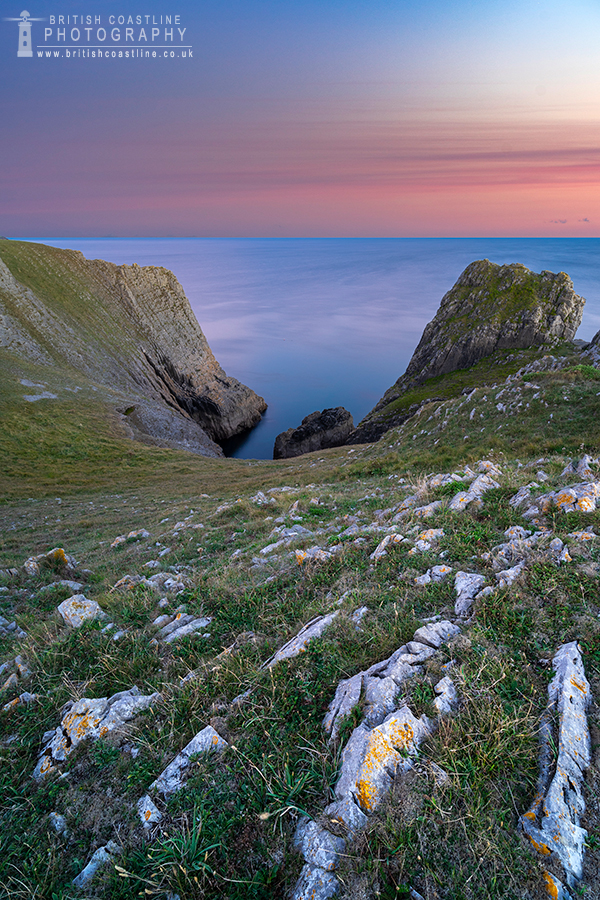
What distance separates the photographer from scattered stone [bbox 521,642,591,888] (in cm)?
293

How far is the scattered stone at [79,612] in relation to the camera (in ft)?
23.4

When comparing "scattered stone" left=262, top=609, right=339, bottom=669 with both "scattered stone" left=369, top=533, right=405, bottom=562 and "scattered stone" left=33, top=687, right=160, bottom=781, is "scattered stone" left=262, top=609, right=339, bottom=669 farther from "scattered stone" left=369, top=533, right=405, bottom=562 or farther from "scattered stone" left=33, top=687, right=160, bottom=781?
"scattered stone" left=369, top=533, right=405, bottom=562

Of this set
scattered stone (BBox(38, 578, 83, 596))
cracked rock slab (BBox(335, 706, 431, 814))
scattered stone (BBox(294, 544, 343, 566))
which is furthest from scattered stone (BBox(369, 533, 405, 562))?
scattered stone (BBox(38, 578, 83, 596))

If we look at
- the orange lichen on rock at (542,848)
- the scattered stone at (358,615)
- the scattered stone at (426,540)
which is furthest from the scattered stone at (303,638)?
the orange lichen on rock at (542,848)

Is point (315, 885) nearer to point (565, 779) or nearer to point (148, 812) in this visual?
point (148, 812)

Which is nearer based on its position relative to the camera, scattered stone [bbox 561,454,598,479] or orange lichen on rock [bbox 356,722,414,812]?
orange lichen on rock [bbox 356,722,414,812]

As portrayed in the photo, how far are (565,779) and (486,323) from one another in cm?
6927

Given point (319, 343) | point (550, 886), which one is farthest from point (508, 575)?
point (319, 343)

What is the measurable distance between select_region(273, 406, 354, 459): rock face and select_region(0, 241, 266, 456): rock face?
12.1m

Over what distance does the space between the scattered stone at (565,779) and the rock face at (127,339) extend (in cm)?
5095

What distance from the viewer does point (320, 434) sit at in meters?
61.6

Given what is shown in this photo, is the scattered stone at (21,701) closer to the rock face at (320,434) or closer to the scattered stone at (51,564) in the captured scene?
the scattered stone at (51,564)

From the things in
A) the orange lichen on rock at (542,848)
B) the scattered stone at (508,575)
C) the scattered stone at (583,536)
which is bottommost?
the orange lichen on rock at (542,848)

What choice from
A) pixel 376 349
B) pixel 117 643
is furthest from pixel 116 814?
pixel 376 349
